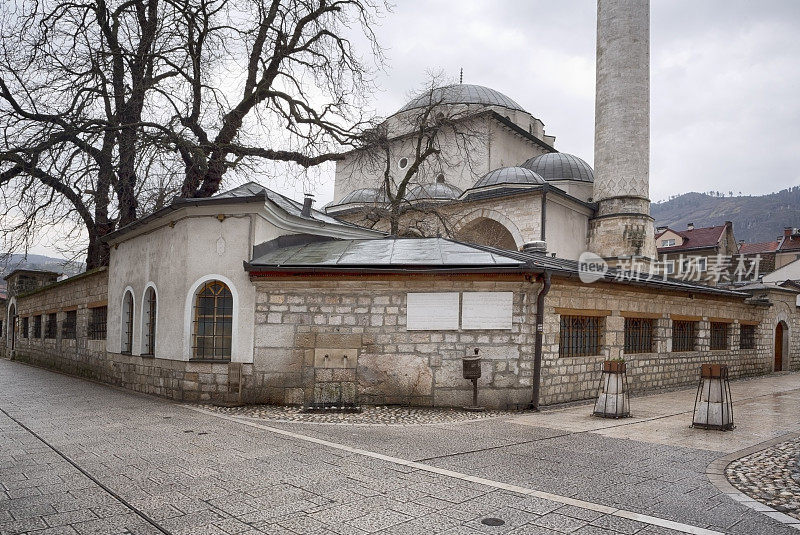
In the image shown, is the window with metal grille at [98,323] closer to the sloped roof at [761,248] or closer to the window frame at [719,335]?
the window frame at [719,335]

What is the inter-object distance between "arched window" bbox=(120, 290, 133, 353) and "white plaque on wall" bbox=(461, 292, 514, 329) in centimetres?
819

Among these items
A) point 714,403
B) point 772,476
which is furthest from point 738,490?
point 714,403

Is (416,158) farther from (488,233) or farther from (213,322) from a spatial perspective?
(213,322)

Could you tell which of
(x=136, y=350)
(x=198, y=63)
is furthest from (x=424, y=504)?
(x=198, y=63)

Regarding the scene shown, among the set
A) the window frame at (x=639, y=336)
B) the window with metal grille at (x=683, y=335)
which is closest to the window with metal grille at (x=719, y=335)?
the window with metal grille at (x=683, y=335)

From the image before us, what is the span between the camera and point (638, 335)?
43.6ft

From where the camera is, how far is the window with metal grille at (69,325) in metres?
18.1

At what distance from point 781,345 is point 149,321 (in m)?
21.3

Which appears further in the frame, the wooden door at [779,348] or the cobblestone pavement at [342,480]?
the wooden door at [779,348]

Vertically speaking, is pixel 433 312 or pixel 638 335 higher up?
pixel 433 312

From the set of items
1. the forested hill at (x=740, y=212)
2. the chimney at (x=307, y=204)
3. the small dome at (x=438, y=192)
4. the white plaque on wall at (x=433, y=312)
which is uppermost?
the forested hill at (x=740, y=212)

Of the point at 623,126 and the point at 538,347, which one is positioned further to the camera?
the point at 623,126

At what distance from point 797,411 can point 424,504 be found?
930cm

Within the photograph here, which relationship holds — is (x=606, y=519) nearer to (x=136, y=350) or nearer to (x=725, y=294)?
(x=136, y=350)
